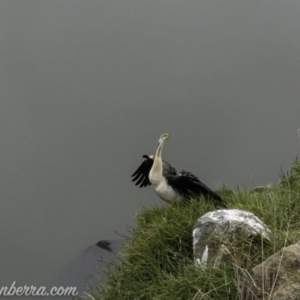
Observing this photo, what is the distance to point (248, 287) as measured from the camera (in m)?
3.20

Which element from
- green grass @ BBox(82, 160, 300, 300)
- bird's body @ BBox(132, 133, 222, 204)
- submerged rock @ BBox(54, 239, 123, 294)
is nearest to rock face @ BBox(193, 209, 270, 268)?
green grass @ BBox(82, 160, 300, 300)

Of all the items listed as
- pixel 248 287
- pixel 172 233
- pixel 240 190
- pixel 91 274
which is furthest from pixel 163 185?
pixel 248 287

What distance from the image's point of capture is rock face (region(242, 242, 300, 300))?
299cm

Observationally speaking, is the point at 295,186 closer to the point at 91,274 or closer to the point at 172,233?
the point at 172,233

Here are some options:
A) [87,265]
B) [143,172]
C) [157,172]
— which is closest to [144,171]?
[143,172]

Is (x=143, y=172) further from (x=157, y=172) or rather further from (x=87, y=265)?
(x=87, y=265)

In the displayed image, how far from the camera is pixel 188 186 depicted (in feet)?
19.2

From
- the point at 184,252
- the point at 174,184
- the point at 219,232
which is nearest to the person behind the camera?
the point at 219,232

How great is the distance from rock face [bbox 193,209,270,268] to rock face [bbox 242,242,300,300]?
84 cm

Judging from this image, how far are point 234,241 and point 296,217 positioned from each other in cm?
107

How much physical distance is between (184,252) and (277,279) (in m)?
1.73

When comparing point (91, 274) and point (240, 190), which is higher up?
point (240, 190)

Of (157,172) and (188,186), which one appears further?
(157,172)

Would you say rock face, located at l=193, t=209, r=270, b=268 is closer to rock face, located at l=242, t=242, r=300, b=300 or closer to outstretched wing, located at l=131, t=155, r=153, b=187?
rock face, located at l=242, t=242, r=300, b=300
